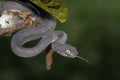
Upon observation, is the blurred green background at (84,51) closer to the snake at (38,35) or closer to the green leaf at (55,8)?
the snake at (38,35)

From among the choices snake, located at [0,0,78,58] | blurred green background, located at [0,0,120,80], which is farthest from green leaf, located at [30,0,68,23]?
blurred green background, located at [0,0,120,80]

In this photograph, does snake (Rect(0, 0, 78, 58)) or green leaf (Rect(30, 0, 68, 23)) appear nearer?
green leaf (Rect(30, 0, 68, 23))

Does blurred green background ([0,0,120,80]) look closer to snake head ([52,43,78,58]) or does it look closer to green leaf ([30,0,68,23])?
snake head ([52,43,78,58])

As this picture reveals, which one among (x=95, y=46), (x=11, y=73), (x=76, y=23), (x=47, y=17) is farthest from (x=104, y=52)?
(x=47, y=17)

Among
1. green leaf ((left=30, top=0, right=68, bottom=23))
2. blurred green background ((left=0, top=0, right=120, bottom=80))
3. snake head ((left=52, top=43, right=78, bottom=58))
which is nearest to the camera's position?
green leaf ((left=30, top=0, right=68, bottom=23))

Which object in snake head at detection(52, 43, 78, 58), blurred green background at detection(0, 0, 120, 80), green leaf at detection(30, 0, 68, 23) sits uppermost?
green leaf at detection(30, 0, 68, 23)

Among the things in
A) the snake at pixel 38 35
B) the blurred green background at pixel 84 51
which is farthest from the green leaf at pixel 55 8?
the blurred green background at pixel 84 51

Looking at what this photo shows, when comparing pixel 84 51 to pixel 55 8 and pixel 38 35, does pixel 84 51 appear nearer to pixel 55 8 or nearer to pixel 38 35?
pixel 38 35
